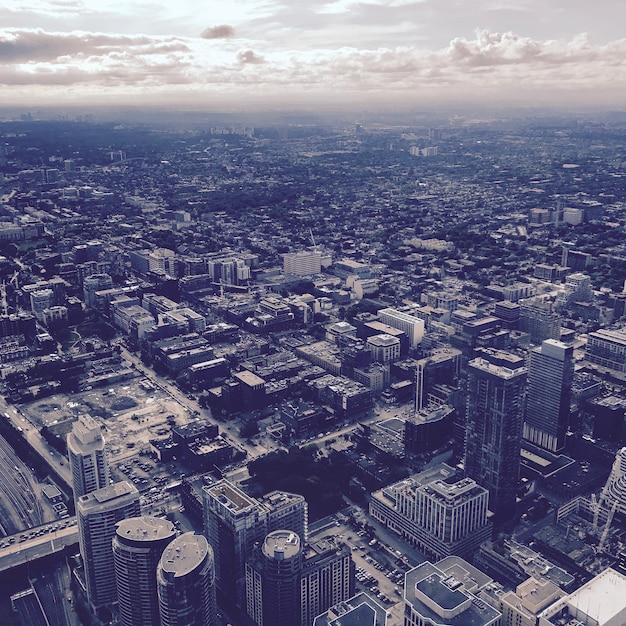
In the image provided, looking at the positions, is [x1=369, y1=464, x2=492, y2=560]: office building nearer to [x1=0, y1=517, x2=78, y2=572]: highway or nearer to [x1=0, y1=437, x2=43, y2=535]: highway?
[x1=0, y1=517, x2=78, y2=572]: highway

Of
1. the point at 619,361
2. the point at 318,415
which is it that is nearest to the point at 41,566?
the point at 318,415

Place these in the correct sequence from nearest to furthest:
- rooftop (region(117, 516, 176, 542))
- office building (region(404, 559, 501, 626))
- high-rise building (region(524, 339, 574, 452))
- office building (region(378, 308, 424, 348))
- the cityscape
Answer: office building (region(404, 559, 501, 626)) < rooftop (region(117, 516, 176, 542)) < the cityscape < high-rise building (region(524, 339, 574, 452)) < office building (region(378, 308, 424, 348))

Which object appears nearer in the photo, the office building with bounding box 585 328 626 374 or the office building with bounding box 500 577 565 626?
the office building with bounding box 500 577 565 626

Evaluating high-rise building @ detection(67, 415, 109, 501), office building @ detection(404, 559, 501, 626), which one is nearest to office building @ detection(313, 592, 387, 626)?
office building @ detection(404, 559, 501, 626)

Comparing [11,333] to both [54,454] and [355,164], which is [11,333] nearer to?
[54,454]

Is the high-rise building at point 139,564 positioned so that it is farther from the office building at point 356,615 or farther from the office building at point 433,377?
the office building at point 433,377
